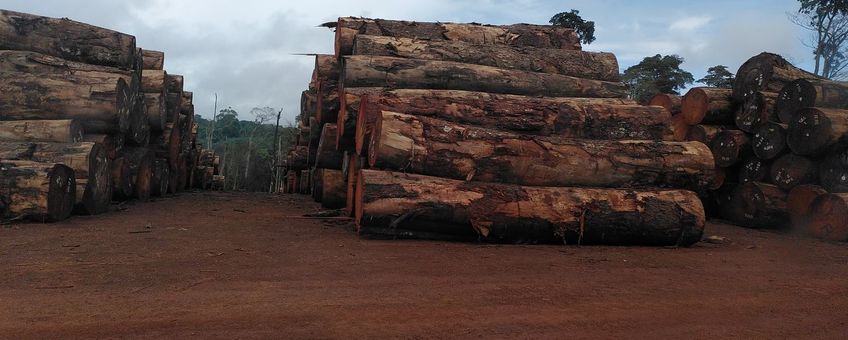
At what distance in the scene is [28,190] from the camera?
6.50 metres

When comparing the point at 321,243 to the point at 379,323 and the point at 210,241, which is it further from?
the point at 379,323

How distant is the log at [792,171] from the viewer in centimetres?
845

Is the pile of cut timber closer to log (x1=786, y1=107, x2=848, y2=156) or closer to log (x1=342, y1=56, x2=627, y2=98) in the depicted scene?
log (x1=342, y1=56, x2=627, y2=98)

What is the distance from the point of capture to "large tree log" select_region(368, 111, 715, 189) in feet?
A: 20.6

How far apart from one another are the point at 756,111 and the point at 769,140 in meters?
0.76

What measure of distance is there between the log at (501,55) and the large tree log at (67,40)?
407 cm

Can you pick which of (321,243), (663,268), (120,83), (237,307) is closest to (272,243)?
(321,243)

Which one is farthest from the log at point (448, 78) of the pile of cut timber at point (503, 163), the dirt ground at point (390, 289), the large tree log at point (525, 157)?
the dirt ground at point (390, 289)

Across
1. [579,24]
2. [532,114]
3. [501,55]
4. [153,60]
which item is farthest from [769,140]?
[579,24]

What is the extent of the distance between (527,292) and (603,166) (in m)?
3.28

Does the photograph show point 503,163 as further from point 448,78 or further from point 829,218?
point 829,218

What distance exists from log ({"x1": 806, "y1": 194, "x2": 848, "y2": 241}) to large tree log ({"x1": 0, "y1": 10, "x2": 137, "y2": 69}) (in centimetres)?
1125

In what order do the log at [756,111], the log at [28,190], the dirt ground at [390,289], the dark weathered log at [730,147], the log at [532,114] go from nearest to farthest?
Result: the dirt ground at [390,289] → the log at [28,190] → the log at [532,114] → the log at [756,111] → the dark weathered log at [730,147]

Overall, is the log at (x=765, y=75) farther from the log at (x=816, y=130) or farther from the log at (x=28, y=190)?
the log at (x=28, y=190)
